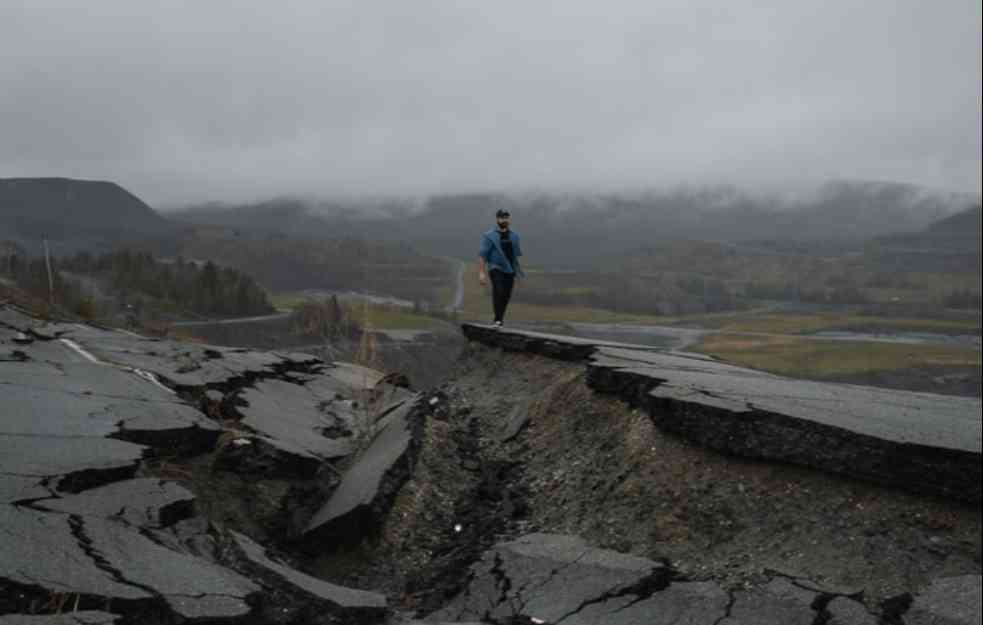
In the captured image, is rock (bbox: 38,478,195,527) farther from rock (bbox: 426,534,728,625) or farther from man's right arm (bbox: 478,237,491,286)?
man's right arm (bbox: 478,237,491,286)

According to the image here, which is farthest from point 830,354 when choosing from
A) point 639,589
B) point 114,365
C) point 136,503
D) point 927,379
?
point 136,503

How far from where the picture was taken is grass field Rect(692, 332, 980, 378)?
52.0 metres

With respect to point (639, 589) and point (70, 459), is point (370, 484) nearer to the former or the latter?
point (70, 459)

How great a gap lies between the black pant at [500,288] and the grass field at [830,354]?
3610 centimetres

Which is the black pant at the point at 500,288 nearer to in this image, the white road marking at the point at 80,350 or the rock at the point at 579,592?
the white road marking at the point at 80,350

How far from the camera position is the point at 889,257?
182 metres

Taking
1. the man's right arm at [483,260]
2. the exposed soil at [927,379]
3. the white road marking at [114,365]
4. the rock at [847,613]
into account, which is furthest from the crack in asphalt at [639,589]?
the exposed soil at [927,379]

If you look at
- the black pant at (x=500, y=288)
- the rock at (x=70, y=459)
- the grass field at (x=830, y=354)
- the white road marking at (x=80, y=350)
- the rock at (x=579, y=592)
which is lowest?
the grass field at (x=830, y=354)

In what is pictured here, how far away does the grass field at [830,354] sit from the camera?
171 ft

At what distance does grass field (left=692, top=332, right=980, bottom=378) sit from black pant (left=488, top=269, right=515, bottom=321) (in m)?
36.1

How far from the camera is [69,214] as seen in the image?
93.9 feet

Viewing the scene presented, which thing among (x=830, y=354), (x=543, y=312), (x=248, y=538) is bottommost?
(x=830, y=354)

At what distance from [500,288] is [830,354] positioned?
54.3m

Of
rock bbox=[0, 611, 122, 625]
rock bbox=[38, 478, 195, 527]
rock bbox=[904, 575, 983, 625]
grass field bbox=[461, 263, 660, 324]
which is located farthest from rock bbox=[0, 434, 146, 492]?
grass field bbox=[461, 263, 660, 324]
